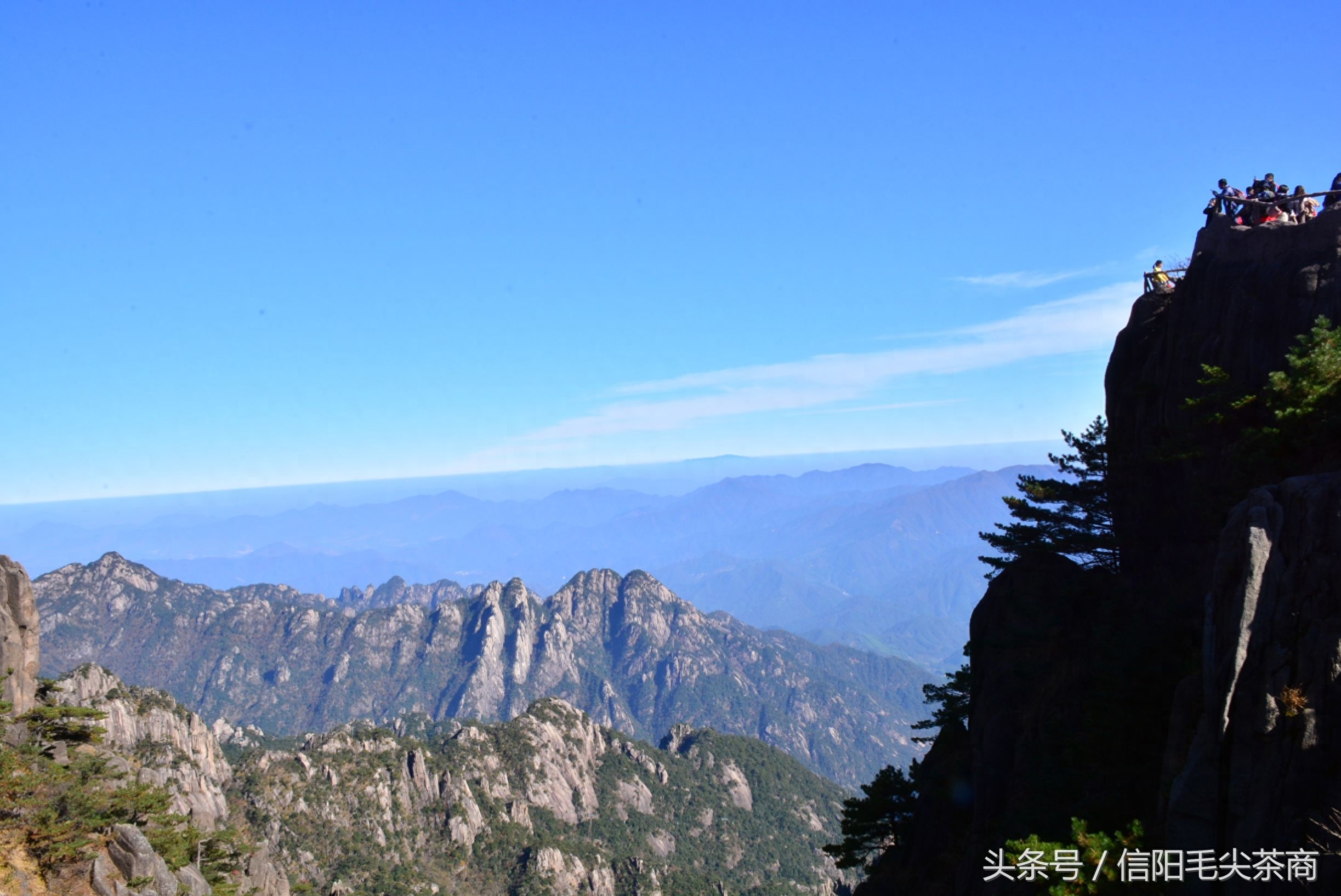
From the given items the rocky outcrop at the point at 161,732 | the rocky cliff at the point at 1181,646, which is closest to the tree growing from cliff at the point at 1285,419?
the rocky cliff at the point at 1181,646

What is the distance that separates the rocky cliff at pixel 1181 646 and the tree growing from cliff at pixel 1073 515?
112 centimetres

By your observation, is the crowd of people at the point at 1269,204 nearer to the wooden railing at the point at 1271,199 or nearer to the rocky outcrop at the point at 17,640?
the wooden railing at the point at 1271,199

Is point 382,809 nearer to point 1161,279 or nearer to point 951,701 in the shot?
point 951,701

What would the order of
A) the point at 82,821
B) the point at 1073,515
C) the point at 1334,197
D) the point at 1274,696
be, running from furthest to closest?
the point at 1073,515 → the point at 82,821 → the point at 1334,197 → the point at 1274,696

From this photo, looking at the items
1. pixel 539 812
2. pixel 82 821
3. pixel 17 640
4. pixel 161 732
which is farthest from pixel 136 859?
pixel 539 812

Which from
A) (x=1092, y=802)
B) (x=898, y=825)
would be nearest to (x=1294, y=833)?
(x=1092, y=802)

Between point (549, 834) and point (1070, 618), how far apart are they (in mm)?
121354

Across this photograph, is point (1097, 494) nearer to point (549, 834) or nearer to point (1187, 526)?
point (1187, 526)

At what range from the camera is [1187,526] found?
24.2 meters

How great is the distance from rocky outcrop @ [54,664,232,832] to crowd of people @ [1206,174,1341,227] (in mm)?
105531

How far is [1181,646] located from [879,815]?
65.7 ft

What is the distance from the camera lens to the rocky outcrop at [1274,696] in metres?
12.3

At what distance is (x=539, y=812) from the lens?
135250 mm

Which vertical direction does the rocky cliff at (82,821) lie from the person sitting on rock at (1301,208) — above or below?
below
